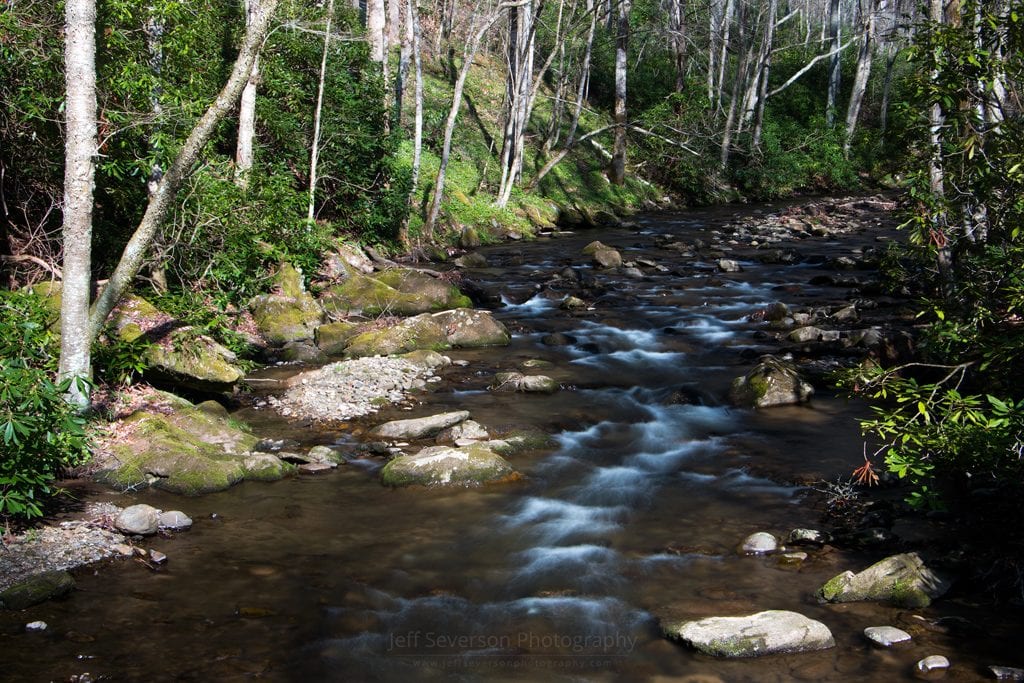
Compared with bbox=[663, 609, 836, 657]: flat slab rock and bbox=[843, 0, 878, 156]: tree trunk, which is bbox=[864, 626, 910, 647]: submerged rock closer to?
bbox=[663, 609, 836, 657]: flat slab rock

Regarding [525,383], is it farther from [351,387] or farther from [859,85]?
[859,85]

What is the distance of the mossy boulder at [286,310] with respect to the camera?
42.8 ft

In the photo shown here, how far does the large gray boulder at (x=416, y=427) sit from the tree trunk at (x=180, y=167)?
10.2ft

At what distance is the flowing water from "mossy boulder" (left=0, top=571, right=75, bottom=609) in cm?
8

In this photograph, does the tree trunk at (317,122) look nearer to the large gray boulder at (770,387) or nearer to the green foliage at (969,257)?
the large gray boulder at (770,387)

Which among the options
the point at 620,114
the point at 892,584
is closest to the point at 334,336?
the point at 892,584

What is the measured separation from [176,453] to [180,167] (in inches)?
110

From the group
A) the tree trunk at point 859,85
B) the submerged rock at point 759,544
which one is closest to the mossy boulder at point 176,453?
the submerged rock at point 759,544

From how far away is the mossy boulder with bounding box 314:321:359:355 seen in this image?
494 inches

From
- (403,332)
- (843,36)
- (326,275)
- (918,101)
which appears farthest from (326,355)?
(843,36)

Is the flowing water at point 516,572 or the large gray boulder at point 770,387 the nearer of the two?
Result: the flowing water at point 516,572

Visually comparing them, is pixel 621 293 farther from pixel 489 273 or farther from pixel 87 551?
pixel 87 551

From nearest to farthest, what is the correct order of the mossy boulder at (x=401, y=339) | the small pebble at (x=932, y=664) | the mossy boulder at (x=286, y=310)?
the small pebble at (x=932, y=664) → the mossy boulder at (x=401, y=339) → the mossy boulder at (x=286, y=310)

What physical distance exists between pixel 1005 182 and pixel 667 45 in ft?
119
